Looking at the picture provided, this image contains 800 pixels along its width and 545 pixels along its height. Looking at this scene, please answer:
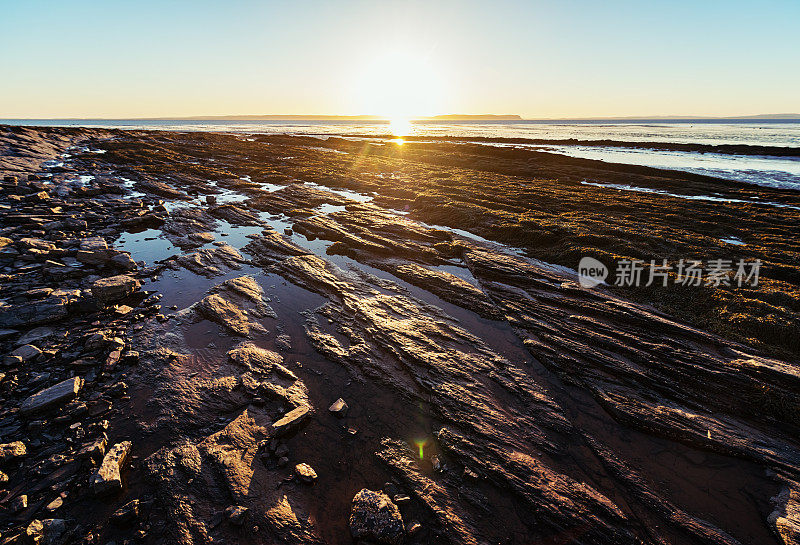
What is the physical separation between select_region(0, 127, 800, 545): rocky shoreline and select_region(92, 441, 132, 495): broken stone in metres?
0.03

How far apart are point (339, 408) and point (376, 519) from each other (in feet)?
8.44

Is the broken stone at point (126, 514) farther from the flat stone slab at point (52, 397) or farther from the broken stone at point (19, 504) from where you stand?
the flat stone slab at point (52, 397)

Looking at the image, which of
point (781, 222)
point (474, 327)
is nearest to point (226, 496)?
point (474, 327)

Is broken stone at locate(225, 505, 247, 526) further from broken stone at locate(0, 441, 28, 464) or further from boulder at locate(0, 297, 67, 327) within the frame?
boulder at locate(0, 297, 67, 327)

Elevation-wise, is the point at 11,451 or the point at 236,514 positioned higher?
the point at 11,451

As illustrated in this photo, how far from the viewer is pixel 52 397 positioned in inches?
265

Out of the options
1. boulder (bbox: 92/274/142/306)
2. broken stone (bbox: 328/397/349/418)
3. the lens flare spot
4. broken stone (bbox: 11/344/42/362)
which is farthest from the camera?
boulder (bbox: 92/274/142/306)

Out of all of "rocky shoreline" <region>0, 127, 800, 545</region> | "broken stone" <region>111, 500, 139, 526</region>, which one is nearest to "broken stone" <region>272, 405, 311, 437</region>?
"rocky shoreline" <region>0, 127, 800, 545</region>

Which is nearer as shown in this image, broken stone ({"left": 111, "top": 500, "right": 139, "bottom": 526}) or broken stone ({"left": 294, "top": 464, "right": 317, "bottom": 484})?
broken stone ({"left": 111, "top": 500, "right": 139, "bottom": 526})

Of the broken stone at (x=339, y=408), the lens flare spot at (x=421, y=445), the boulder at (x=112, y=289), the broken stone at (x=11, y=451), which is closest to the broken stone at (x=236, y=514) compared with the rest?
the broken stone at (x=339, y=408)

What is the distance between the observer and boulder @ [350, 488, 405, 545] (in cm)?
484

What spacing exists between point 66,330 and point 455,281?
1329 centimetres

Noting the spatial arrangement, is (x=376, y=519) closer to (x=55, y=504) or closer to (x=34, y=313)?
(x=55, y=504)

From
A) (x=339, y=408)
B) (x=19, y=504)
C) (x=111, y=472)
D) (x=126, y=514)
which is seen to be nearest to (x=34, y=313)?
(x=19, y=504)
